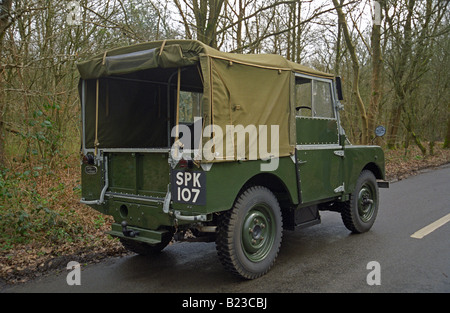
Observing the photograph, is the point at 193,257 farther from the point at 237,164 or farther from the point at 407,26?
the point at 407,26

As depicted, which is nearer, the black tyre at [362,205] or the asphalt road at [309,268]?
the asphalt road at [309,268]

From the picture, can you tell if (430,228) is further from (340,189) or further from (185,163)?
(185,163)

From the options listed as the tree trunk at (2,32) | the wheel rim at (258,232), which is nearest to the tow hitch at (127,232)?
the wheel rim at (258,232)

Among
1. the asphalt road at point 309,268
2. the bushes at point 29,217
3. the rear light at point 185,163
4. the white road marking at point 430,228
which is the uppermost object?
the rear light at point 185,163

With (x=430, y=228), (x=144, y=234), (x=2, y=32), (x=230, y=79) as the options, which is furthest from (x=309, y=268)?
(x=2, y=32)

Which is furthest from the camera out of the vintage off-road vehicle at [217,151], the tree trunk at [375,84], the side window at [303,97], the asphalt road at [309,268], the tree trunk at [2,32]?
the tree trunk at [375,84]

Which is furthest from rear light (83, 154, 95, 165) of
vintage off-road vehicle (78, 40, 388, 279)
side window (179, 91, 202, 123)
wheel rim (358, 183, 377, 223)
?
wheel rim (358, 183, 377, 223)

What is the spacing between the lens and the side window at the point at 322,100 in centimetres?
552

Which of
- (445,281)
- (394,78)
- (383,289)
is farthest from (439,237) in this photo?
(394,78)

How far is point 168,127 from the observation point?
6.25m

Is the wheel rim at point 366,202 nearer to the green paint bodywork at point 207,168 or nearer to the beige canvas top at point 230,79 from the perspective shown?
the green paint bodywork at point 207,168

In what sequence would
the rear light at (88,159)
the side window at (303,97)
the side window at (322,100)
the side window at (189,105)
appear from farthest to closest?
the side window at (189,105) < the side window at (322,100) < the side window at (303,97) < the rear light at (88,159)

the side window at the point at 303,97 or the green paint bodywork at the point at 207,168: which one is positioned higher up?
the side window at the point at 303,97

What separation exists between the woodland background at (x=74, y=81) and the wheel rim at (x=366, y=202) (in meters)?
3.99
